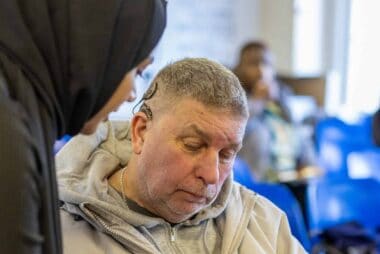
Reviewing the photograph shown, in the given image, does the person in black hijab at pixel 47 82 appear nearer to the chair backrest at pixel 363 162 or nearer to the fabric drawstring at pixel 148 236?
the fabric drawstring at pixel 148 236

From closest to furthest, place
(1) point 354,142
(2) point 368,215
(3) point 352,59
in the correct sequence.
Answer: (2) point 368,215 → (1) point 354,142 → (3) point 352,59

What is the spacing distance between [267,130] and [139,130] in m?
1.98

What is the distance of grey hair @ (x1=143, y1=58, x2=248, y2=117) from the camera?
1.27m

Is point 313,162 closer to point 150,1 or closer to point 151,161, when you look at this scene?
point 151,161

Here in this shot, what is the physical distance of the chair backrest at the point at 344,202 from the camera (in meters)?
2.59

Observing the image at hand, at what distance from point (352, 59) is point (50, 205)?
481 cm

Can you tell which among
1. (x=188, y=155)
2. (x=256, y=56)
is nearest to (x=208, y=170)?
(x=188, y=155)

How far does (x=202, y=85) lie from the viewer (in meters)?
1.27

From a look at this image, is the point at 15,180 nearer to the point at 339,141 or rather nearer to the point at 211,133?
the point at 211,133

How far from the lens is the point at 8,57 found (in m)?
0.73

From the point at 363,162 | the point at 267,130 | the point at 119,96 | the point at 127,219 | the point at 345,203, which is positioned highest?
the point at 119,96

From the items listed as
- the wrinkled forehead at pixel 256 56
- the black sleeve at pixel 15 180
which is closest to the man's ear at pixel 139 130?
the black sleeve at pixel 15 180

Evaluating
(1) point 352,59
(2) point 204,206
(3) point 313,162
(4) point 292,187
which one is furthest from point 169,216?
(1) point 352,59

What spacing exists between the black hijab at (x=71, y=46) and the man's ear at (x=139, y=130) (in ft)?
1.82
